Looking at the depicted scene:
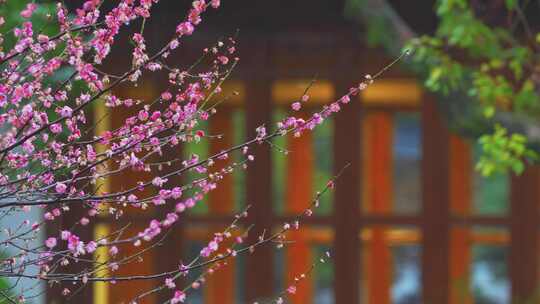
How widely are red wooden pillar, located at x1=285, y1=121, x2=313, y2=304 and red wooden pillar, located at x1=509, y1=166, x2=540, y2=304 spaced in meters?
1.90

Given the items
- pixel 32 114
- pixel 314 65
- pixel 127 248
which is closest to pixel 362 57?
pixel 314 65

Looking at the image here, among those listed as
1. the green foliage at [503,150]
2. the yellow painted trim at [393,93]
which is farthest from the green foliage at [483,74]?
the yellow painted trim at [393,93]

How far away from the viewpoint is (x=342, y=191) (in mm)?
10336

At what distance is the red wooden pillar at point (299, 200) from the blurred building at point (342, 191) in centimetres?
1

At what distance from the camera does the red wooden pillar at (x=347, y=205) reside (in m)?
10.3

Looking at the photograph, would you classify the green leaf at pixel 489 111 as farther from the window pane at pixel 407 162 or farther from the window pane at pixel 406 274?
the window pane at pixel 406 274

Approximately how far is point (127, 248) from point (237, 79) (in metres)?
1.89

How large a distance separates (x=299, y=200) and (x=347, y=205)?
0.48 m

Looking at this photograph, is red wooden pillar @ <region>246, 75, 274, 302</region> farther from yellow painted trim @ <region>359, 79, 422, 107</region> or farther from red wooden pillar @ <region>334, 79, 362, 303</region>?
yellow painted trim @ <region>359, 79, 422, 107</region>

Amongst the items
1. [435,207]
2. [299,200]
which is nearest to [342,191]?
[299,200]

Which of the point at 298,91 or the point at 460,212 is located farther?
the point at 298,91

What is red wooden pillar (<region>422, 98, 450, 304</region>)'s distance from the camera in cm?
1027

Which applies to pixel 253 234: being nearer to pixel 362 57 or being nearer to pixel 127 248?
pixel 127 248

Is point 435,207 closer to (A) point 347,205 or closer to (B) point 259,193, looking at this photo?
(A) point 347,205
